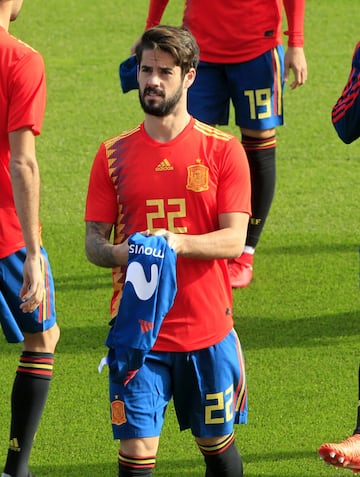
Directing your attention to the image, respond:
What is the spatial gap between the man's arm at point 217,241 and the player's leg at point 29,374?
891 mm

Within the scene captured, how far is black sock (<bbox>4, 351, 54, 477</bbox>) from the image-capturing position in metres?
5.18

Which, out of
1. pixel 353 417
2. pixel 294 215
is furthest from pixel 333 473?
pixel 294 215

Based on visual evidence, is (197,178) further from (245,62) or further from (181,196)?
(245,62)

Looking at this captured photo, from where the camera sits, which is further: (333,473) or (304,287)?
(304,287)

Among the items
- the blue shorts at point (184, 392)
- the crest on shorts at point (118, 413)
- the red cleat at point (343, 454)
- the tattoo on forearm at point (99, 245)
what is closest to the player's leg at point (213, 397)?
the blue shorts at point (184, 392)

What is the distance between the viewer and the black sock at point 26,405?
518 cm

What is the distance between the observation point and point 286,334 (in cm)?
670

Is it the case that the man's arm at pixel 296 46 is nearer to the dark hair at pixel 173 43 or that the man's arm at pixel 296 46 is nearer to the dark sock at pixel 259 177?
the dark sock at pixel 259 177

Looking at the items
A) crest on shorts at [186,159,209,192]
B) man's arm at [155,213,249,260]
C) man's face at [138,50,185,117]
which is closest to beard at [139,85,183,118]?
man's face at [138,50,185,117]

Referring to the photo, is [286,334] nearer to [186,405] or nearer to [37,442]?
[37,442]

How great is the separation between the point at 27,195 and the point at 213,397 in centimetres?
105

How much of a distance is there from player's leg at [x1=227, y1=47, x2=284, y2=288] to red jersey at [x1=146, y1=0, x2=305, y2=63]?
0.07 metres

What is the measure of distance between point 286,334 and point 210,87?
148 cm

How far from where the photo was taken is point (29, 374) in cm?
521
